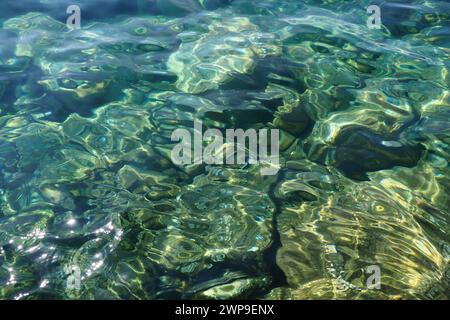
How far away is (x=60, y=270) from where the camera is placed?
2.95 metres

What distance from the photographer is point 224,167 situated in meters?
3.93

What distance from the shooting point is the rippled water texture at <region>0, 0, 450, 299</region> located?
2.99 metres

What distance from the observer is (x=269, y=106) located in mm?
4609

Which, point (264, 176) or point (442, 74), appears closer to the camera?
point (264, 176)

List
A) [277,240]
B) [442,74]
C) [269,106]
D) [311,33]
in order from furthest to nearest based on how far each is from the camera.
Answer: [311,33]
[442,74]
[269,106]
[277,240]

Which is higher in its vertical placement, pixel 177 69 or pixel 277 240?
pixel 177 69

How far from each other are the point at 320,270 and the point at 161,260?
3.45ft

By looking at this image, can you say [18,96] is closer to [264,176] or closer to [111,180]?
[111,180]

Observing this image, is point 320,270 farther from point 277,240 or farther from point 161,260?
point 161,260

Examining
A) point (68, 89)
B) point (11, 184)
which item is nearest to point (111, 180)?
point (11, 184)

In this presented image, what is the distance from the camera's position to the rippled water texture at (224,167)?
9.81 ft
